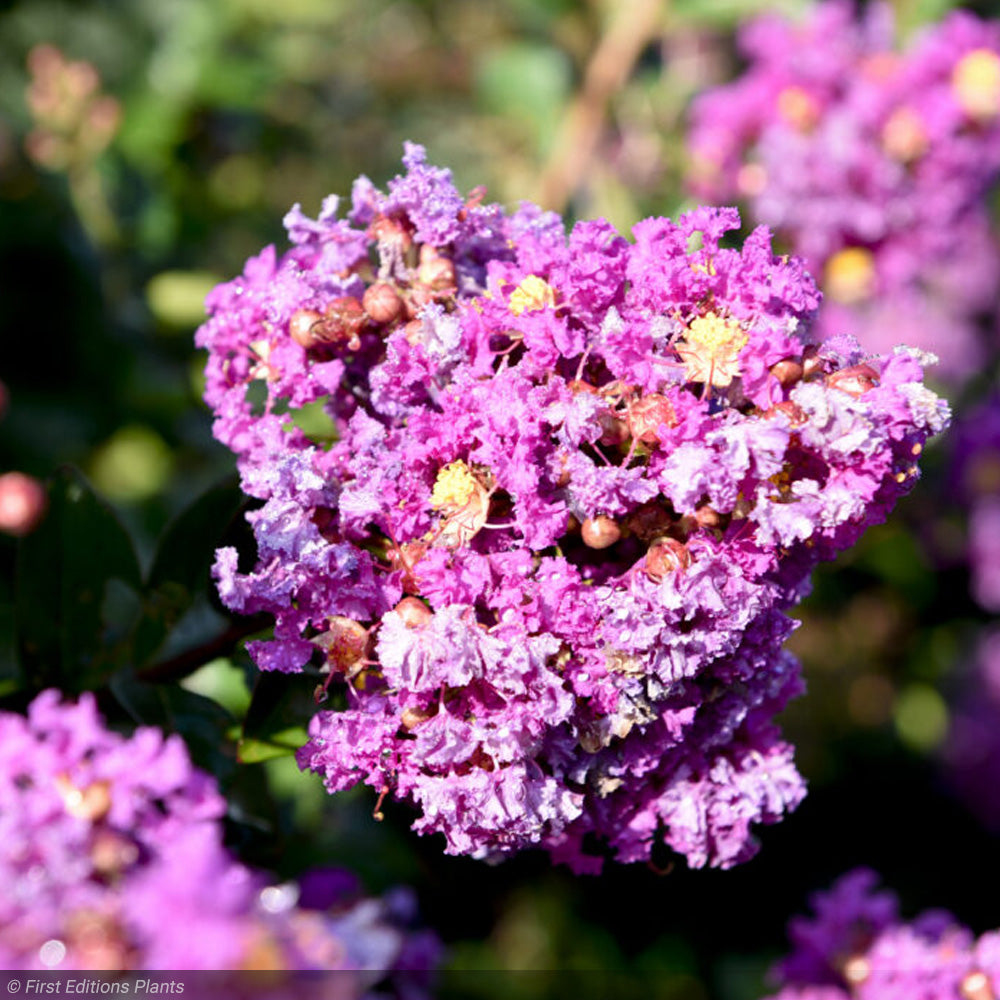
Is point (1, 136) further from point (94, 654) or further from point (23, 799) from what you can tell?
point (23, 799)

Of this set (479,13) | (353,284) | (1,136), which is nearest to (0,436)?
(1,136)

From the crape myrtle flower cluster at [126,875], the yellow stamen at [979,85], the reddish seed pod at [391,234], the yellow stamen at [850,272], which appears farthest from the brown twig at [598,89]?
the crape myrtle flower cluster at [126,875]

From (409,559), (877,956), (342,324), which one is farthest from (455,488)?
(877,956)

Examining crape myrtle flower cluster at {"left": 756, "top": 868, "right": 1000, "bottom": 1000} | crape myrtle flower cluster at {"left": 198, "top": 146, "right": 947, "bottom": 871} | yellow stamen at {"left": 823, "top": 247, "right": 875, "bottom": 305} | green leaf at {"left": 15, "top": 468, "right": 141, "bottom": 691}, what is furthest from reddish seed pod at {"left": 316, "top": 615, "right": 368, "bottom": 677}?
yellow stamen at {"left": 823, "top": 247, "right": 875, "bottom": 305}

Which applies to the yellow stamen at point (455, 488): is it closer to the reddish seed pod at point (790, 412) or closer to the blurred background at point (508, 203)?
the reddish seed pod at point (790, 412)

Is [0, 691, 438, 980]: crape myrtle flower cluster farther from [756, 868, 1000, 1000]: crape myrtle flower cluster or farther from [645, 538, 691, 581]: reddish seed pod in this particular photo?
[756, 868, 1000, 1000]: crape myrtle flower cluster

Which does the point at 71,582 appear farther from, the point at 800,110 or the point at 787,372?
the point at 800,110
